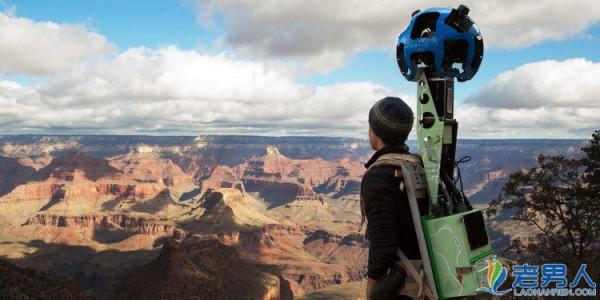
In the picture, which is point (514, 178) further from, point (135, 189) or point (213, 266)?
point (135, 189)

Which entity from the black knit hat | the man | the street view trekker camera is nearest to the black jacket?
the man

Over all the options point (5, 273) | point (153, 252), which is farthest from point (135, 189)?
point (5, 273)

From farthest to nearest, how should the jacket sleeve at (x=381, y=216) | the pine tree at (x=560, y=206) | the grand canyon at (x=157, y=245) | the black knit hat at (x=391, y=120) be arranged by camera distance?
the grand canyon at (x=157, y=245), the pine tree at (x=560, y=206), the black knit hat at (x=391, y=120), the jacket sleeve at (x=381, y=216)

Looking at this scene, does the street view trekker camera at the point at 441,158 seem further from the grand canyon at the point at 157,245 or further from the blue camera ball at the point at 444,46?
the grand canyon at the point at 157,245

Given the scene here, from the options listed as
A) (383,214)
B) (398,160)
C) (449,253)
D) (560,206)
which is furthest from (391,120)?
(560,206)

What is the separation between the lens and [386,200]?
4.34 m

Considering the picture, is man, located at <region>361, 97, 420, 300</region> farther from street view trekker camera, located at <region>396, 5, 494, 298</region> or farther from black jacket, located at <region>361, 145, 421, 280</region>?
street view trekker camera, located at <region>396, 5, 494, 298</region>

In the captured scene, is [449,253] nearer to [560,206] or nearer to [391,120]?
[391,120]

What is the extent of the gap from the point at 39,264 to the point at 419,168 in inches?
4711

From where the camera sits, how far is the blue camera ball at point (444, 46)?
4.91m

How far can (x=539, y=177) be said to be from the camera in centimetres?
3073

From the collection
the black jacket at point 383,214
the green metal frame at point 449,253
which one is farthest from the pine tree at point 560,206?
the black jacket at point 383,214

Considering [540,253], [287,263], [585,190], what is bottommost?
[287,263]

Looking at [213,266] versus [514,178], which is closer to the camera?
[514,178]
